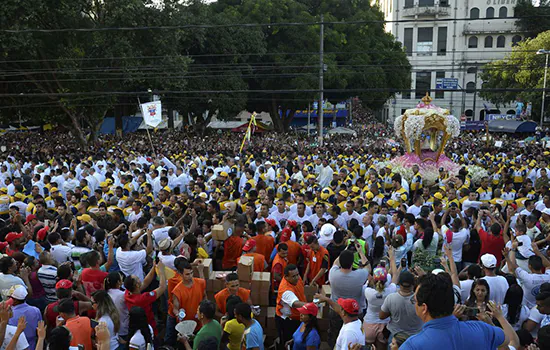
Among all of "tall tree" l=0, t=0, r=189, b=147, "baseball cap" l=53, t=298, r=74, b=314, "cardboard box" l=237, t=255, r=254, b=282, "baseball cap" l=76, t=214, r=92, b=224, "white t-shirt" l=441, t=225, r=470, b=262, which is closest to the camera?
"baseball cap" l=53, t=298, r=74, b=314

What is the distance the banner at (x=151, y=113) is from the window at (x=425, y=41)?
4529 centimetres

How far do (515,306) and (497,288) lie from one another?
0.29 metres

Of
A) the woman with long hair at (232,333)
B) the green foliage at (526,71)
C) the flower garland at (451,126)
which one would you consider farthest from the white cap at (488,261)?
the green foliage at (526,71)

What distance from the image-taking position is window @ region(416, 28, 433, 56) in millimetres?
56281

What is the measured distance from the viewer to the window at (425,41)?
56.3 metres

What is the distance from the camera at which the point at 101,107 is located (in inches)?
982

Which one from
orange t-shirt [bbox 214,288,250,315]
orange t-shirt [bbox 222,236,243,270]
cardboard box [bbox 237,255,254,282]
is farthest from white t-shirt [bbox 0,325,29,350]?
orange t-shirt [bbox 222,236,243,270]

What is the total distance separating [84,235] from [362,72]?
3238cm

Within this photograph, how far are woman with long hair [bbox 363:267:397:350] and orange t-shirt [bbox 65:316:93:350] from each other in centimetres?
275

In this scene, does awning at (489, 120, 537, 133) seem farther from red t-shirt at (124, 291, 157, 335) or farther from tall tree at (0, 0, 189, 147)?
red t-shirt at (124, 291, 157, 335)

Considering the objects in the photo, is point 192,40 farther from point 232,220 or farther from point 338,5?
point 232,220

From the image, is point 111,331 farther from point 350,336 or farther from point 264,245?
point 264,245

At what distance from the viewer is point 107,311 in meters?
5.05

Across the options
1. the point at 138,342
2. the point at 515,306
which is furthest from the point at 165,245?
the point at 515,306
